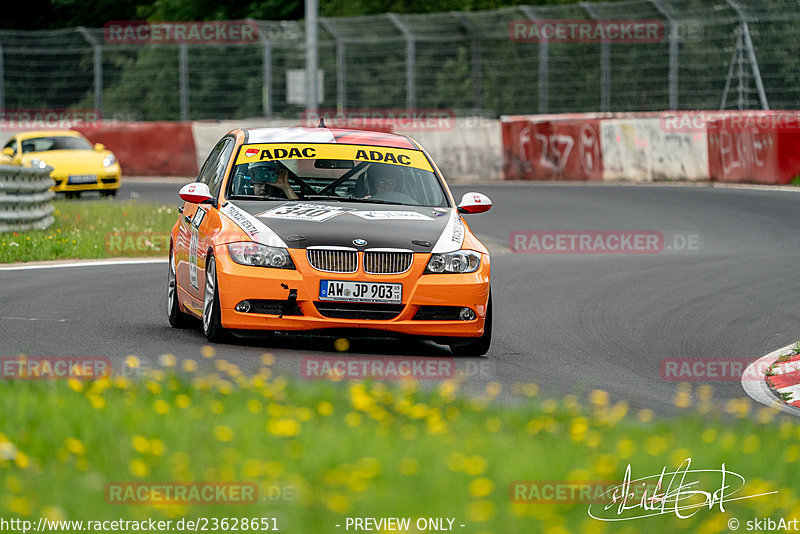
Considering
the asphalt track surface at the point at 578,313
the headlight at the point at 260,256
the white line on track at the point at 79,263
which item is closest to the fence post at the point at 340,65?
the asphalt track surface at the point at 578,313

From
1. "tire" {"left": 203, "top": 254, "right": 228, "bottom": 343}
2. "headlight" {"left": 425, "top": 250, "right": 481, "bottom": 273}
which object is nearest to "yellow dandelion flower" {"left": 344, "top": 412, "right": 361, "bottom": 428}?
"headlight" {"left": 425, "top": 250, "right": 481, "bottom": 273}

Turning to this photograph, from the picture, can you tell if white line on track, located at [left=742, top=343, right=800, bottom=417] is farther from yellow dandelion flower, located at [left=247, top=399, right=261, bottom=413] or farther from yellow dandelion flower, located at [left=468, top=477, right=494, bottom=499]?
yellow dandelion flower, located at [left=468, top=477, right=494, bottom=499]

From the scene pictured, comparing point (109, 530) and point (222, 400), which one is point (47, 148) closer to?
point (222, 400)

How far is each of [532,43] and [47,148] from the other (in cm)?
1017

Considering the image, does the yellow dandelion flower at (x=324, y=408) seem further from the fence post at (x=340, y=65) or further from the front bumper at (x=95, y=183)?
the fence post at (x=340, y=65)

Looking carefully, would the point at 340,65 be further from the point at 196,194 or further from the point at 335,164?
the point at 196,194

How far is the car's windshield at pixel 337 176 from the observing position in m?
10.2

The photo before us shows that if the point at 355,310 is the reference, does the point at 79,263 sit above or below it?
below

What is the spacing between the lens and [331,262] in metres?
9.04

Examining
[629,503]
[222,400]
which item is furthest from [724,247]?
[629,503]

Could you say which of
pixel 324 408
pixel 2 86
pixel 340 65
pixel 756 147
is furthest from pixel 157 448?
pixel 2 86

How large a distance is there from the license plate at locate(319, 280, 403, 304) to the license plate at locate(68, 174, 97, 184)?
699 inches

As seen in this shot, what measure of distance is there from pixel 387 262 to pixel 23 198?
32.7ft

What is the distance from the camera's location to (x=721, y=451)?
5777 mm
